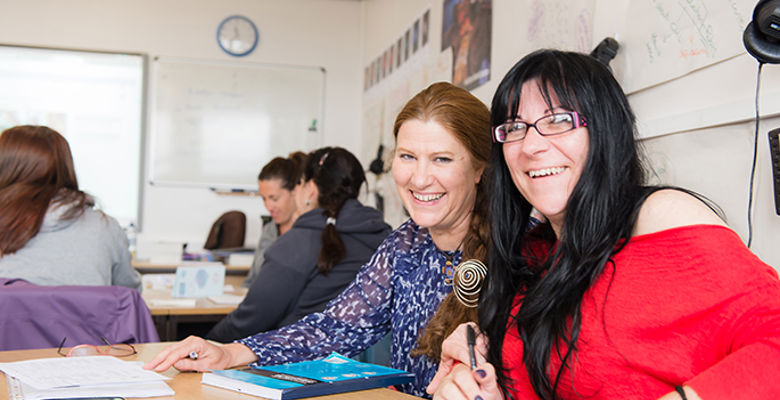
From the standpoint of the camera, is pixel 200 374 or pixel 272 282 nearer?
pixel 200 374

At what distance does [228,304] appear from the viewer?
282cm

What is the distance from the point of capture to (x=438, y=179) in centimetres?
155

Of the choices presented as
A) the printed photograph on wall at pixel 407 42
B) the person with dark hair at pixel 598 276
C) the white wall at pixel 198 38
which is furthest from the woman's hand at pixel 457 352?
the white wall at pixel 198 38

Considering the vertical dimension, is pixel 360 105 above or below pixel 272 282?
above

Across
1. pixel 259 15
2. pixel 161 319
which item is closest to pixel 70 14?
pixel 259 15

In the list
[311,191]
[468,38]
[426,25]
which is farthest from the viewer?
[426,25]

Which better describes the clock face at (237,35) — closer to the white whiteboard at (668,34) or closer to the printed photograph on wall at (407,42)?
the printed photograph on wall at (407,42)

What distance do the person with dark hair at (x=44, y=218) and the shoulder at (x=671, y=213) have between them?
1.94 metres

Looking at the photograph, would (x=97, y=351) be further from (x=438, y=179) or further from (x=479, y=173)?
(x=479, y=173)

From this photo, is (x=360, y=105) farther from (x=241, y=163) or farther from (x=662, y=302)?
(x=662, y=302)

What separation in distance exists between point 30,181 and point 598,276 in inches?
77.8

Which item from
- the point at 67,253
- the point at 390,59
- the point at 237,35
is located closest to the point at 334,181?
the point at 67,253

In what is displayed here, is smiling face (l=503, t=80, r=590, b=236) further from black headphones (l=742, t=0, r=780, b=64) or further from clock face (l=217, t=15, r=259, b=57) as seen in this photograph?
clock face (l=217, t=15, r=259, b=57)

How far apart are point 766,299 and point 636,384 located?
0.74ft
